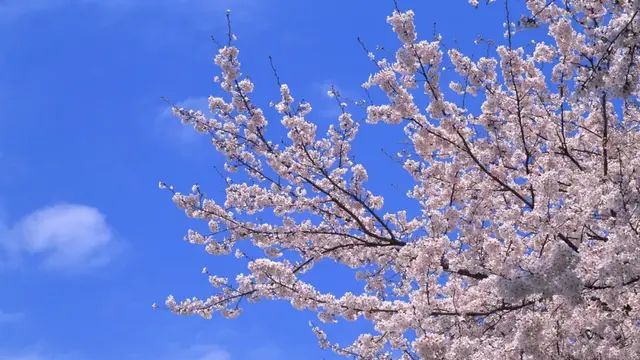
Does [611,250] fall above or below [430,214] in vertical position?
below

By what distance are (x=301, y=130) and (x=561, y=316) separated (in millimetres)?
4454

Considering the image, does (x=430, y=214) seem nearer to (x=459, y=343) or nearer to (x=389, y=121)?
(x=389, y=121)

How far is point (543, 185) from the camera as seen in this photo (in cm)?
694

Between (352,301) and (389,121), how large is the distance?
2474mm

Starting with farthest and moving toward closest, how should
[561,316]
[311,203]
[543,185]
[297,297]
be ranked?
[311,203] → [297,297] → [561,316] → [543,185]

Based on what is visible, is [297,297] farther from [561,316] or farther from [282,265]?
[561,316]

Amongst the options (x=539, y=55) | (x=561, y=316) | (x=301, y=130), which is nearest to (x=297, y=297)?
(x=301, y=130)

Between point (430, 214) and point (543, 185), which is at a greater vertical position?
point (430, 214)

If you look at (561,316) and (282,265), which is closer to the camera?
(561,316)

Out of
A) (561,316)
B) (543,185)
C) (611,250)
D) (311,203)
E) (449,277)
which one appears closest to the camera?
(611,250)

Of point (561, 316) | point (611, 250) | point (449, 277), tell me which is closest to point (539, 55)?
point (449, 277)

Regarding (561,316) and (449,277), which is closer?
(561,316)

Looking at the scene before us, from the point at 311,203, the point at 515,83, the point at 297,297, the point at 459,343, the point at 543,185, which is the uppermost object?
the point at 515,83

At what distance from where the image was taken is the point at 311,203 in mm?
10305
